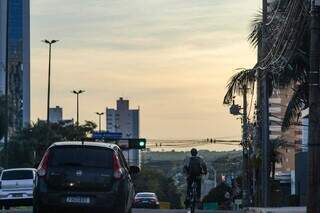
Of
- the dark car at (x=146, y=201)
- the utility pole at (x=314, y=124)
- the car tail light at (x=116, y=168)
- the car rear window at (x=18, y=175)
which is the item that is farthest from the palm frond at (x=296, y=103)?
the dark car at (x=146, y=201)

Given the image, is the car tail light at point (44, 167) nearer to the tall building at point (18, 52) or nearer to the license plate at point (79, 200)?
the license plate at point (79, 200)

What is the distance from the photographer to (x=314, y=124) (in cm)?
1523

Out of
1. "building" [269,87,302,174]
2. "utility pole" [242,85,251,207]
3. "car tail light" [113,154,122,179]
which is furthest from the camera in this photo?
"building" [269,87,302,174]

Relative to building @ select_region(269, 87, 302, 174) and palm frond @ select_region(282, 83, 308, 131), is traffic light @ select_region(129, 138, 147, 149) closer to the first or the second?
building @ select_region(269, 87, 302, 174)

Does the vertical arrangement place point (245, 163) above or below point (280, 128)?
below

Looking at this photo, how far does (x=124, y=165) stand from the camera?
17.3 m

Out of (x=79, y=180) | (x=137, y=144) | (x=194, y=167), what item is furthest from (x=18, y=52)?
(x=79, y=180)

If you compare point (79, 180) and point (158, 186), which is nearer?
point (79, 180)

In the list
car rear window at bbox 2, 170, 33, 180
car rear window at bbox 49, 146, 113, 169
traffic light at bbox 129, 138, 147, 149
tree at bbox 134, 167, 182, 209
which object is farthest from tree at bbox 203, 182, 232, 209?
car rear window at bbox 49, 146, 113, 169

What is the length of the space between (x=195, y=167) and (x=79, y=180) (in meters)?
4.73

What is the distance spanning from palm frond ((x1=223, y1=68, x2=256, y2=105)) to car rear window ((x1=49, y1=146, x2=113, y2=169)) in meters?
16.2

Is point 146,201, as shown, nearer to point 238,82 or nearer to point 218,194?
point 238,82

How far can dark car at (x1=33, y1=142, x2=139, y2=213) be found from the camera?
1593cm

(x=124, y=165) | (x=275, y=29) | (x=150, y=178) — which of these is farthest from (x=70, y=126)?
(x=124, y=165)
